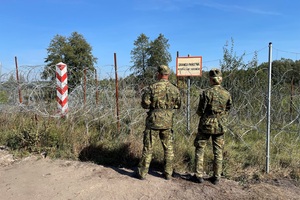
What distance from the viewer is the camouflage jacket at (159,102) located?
3605mm

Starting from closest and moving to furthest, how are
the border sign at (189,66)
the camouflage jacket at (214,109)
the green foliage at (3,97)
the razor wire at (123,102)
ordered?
the camouflage jacket at (214,109)
the border sign at (189,66)
the razor wire at (123,102)
the green foliage at (3,97)

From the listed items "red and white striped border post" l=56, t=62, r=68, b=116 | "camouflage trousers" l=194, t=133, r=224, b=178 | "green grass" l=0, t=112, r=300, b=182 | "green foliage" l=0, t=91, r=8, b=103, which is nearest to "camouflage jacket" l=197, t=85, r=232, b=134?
"camouflage trousers" l=194, t=133, r=224, b=178

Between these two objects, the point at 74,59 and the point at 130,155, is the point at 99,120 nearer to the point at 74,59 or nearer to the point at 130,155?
the point at 130,155

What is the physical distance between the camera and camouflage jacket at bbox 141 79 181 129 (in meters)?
3.61

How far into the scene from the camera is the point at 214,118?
3.53m

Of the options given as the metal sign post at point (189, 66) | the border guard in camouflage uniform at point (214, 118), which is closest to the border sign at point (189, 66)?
the metal sign post at point (189, 66)

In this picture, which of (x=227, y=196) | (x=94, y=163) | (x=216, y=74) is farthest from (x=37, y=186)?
(x=216, y=74)

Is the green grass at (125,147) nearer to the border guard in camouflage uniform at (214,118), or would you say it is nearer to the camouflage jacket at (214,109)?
the border guard in camouflage uniform at (214,118)

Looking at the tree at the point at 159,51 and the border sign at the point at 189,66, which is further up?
the tree at the point at 159,51

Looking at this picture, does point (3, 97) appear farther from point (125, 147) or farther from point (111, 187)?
point (111, 187)

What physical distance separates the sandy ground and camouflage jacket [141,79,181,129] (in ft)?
2.87

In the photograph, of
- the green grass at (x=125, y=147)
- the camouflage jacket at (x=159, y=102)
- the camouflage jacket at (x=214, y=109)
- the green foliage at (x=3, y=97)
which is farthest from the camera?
the green foliage at (x=3, y=97)

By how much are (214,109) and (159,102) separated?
791mm

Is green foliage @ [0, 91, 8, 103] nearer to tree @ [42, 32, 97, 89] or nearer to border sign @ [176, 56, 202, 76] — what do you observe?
border sign @ [176, 56, 202, 76]
